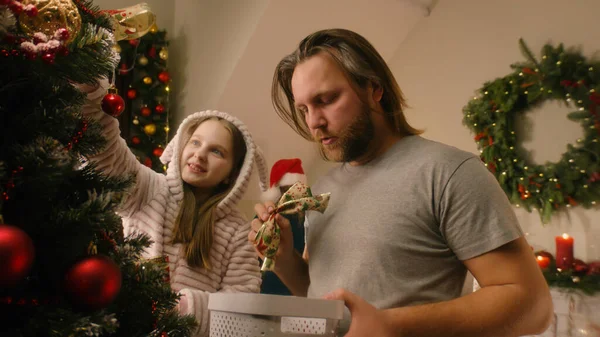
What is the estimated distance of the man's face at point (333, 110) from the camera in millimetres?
1252

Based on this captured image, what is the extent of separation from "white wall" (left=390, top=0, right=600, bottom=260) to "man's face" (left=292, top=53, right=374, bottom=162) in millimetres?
2472

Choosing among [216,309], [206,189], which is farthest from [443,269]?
[206,189]

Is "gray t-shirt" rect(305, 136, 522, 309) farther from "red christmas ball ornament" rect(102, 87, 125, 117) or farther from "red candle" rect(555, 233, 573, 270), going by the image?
"red candle" rect(555, 233, 573, 270)

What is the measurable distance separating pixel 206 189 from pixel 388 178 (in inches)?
31.8

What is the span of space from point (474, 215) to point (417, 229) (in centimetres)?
13

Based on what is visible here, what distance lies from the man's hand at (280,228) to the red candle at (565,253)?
2.30m

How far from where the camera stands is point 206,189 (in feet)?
5.91

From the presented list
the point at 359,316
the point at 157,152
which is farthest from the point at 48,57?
the point at 157,152

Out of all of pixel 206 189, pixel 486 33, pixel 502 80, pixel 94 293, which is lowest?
pixel 206 189

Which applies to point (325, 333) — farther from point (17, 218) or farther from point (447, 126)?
point (447, 126)

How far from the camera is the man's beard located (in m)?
1.26

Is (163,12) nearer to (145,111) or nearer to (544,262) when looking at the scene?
(145,111)

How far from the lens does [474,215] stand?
104 cm

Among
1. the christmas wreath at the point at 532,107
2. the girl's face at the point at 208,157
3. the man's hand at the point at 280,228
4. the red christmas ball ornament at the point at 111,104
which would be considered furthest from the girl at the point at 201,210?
the christmas wreath at the point at 532,107
